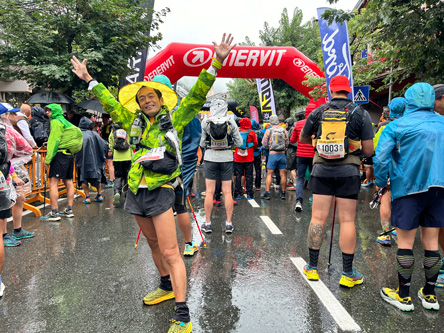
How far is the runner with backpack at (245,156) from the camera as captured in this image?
8.25m

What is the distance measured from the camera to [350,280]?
3615 millimetres

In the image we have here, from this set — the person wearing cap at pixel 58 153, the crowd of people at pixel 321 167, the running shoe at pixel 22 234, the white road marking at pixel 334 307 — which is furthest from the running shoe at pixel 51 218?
the white road marking at pixel 334 307

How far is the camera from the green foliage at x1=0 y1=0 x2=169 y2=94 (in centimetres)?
1018

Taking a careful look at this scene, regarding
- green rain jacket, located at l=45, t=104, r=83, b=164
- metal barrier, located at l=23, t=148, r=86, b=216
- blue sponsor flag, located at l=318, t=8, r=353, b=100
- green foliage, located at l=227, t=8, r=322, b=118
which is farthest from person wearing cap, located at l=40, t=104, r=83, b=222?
green foliage, located at l=227, t=8, r=322, b=118

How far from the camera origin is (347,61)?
28.8 ft

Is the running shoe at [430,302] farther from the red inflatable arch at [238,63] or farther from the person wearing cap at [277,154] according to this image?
the red inflatable arch at [238,63]

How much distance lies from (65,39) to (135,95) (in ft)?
31.7

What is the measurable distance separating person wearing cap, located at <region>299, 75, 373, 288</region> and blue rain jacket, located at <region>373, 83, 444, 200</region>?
273mm

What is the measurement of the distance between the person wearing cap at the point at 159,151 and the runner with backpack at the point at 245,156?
16.9 ft

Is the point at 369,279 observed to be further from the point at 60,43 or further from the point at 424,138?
the point at 60,43

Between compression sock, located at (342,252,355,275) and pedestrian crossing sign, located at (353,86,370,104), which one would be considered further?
pedestrian crossing sign, located at (353,86,370,104)

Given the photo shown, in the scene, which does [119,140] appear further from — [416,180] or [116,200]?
[416,180]

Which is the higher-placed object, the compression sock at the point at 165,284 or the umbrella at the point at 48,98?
the umbrella at the point at 48,98

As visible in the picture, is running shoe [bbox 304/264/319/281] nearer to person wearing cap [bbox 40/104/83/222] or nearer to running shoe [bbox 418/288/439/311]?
running shoe [bbox 418/288/439/311]
